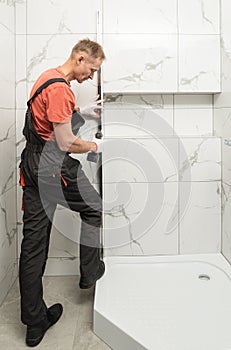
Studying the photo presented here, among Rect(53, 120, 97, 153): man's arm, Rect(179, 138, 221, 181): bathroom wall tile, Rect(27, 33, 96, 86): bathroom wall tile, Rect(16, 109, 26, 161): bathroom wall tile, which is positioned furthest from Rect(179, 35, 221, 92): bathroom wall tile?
Rect(16, 109, 26, 161): bathroom wall tile

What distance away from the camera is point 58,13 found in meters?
2.05

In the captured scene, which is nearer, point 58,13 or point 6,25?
point 6,25

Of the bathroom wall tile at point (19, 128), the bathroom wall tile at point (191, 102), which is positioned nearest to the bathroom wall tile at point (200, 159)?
the bathroom wall tile at point (191, 102)

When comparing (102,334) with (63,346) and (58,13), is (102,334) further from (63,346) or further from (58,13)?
(58,13)

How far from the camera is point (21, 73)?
2.07m

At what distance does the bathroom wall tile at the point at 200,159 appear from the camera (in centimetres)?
204

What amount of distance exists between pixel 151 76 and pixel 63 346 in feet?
4.82

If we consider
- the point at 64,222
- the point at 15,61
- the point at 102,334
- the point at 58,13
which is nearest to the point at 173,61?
the point at 58,13

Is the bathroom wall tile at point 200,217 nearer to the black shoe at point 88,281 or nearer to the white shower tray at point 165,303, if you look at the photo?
the white shower tray at point 165,303

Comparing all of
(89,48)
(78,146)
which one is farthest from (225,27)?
(78,146)

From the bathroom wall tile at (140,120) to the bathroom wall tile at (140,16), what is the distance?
0.45 meters

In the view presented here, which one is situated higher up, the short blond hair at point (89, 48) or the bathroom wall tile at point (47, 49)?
the bathroom wall tile at point (47, 49)

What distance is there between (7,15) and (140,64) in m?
0.77

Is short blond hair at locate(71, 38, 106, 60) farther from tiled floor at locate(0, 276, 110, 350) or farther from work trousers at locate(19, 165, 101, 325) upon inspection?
tiled floor at locate(0, 276, 110, 350)
